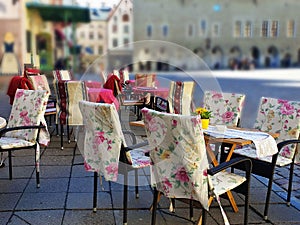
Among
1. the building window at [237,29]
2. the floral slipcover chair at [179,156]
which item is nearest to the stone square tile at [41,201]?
the floral slipcover chair at [179,156]

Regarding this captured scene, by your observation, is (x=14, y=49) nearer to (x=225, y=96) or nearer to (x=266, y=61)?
(x=225, y=96)

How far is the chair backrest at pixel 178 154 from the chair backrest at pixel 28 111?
4.00 ft

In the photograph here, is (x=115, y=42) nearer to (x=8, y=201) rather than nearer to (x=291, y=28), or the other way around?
(x=8, y=201)

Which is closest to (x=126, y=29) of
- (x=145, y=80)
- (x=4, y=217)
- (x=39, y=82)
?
(x=4, y=217)

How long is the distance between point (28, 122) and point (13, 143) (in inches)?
8.1

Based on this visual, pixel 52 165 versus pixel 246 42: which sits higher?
pixel 246 42

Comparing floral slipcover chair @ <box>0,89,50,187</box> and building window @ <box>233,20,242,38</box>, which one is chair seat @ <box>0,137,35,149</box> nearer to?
floral slipcover chair @ <box>0,89,50,187</box>

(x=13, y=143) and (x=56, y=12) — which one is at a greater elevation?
(x=56, y=12)

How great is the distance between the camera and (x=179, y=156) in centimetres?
154

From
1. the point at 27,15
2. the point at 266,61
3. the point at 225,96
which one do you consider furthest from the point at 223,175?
the point at 266,61

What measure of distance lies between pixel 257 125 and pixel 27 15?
1.81 meters

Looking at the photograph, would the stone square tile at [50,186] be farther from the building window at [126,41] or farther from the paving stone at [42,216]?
the building window at [126,41]

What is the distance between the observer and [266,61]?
29703 millimetres

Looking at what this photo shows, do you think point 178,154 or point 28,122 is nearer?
point 178,154
